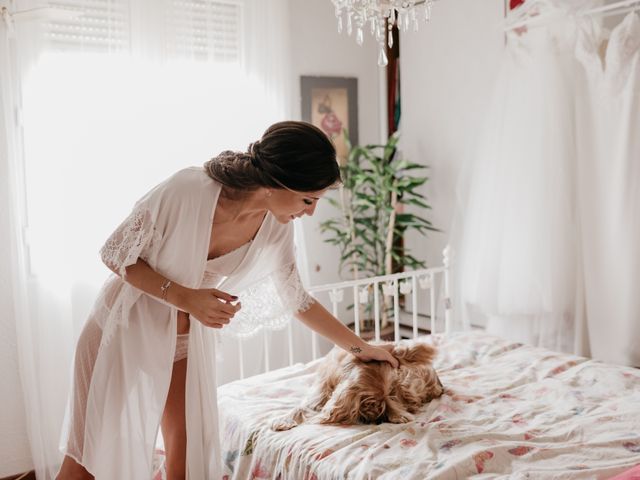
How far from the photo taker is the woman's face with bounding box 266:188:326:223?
69.2 inches

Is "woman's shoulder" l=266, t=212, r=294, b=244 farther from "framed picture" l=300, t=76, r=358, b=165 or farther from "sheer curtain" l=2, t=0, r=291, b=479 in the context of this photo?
"framed picture" l=300, t=76, r=358, b=165

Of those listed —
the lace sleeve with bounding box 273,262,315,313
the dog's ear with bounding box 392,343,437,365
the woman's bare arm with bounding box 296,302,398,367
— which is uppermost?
the lace sleeve with bounding box 273,262,315,313

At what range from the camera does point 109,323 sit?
5.97 feet

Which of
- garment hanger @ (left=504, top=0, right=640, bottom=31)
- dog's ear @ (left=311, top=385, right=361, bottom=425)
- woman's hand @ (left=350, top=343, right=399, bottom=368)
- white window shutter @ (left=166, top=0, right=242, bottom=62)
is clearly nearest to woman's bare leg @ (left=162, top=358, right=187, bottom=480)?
dog's ear @ (left=311, top=385, right=361, bottom=425)

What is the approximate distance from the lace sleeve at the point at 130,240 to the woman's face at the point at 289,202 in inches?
12.0

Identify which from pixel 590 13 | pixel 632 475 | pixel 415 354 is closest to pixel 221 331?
pixel 415 354

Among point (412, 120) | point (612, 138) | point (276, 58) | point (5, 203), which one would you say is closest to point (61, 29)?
point (5, 203)

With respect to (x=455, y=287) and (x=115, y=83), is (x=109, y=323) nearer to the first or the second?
(x=115, y=83)

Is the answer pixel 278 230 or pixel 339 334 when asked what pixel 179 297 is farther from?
pixel 339 334

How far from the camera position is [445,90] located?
3904mm

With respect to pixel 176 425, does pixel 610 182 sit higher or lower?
higher

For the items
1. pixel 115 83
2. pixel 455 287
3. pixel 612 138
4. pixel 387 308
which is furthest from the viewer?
pixel 387 308

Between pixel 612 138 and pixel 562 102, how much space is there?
273mm

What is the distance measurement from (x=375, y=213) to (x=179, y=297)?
8.35 feet
